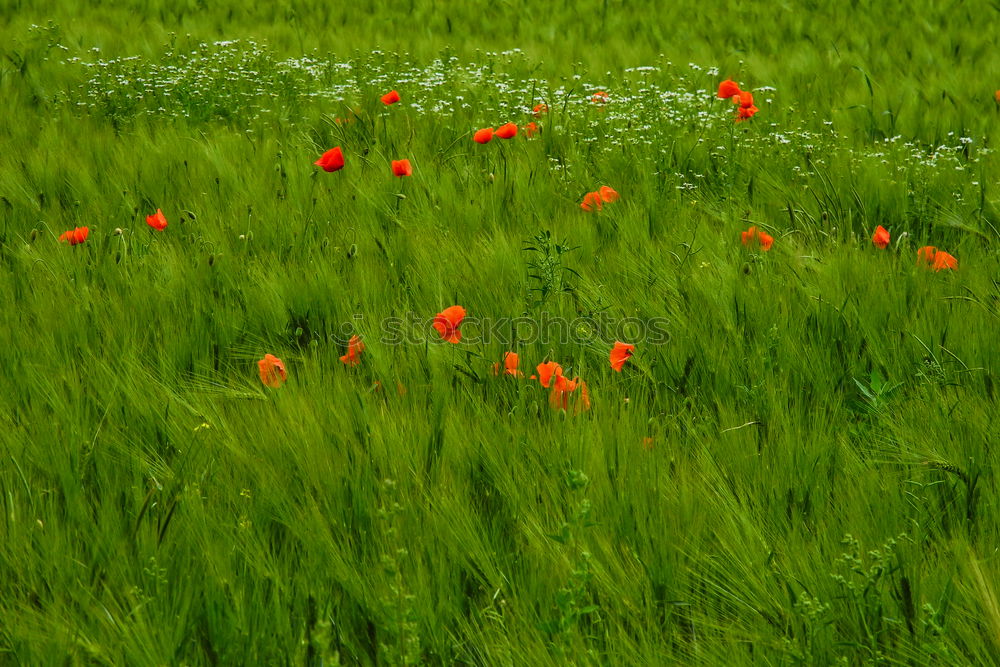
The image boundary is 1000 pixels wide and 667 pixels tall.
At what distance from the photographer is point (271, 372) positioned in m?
1.74

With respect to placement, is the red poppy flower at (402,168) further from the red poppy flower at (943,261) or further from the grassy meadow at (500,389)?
the red poppy flower at (943,261)

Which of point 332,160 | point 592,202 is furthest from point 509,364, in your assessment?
point 332,160

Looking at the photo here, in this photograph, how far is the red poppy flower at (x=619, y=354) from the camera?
1745 millimetres

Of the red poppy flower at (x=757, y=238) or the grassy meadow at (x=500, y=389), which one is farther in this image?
the red poppy flower at (x=757, y=238)

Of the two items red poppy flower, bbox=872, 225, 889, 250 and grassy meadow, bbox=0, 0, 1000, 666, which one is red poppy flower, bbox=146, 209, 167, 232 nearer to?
grassy meadow, bbox=0, 0, 1000, 666

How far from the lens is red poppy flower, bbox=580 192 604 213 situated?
2.66m

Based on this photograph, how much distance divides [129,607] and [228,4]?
6.01 meters

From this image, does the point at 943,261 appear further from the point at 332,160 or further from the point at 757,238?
the point at 332,160

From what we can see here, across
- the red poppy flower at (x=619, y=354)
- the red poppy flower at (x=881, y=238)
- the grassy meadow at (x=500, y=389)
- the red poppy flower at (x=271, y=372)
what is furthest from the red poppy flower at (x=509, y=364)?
the red poppy flower at (x=881, y=238)

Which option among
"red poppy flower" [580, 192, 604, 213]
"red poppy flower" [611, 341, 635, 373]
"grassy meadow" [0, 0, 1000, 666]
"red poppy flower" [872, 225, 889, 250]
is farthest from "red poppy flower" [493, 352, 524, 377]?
"red poppy flower" [872, 225, 889, 250]

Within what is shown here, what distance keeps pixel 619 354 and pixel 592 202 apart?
3.25 feet

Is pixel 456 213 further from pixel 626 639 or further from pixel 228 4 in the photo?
pixel 228 4

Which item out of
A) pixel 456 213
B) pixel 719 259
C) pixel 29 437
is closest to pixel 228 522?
pixel 29 437

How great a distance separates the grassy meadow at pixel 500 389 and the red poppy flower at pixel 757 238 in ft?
0.07
